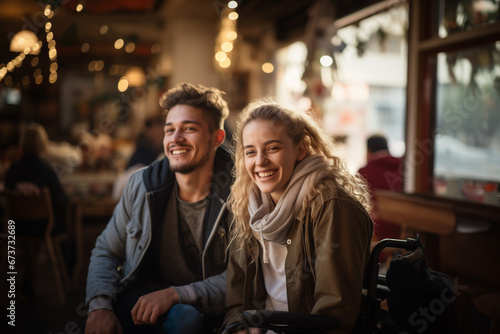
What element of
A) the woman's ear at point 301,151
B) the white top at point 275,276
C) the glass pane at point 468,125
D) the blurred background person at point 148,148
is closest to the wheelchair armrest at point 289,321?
the white top at point 275,276

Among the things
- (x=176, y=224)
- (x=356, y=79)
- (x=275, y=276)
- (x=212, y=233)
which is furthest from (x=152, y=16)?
(x=275, y=276)

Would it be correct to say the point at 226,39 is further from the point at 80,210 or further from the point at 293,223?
Result: the point at 293,223

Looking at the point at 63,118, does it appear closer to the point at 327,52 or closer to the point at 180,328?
the point at 327,52

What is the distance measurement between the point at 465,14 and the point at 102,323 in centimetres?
358

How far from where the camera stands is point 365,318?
1481 millimetres

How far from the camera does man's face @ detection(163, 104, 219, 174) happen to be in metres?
1.89

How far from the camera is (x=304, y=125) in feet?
5.70

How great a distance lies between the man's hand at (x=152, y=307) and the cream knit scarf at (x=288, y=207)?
15.1 inches

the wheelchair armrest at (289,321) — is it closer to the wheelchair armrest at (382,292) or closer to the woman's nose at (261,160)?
the wheelchair armrest at (382,292)

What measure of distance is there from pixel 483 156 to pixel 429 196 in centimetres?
66

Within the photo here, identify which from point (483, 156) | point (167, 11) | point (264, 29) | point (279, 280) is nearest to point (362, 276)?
point (279, 280)

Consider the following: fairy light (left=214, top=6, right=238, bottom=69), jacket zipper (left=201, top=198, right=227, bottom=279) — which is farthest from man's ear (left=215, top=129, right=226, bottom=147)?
fairy light (left=214, top=6, right=238, bottom=69)

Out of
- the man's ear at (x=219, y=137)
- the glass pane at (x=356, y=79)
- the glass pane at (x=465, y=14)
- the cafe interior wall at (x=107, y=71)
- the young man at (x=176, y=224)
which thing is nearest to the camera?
the young man at (x=176, y=224)

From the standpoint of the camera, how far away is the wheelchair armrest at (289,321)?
1.35 metres
